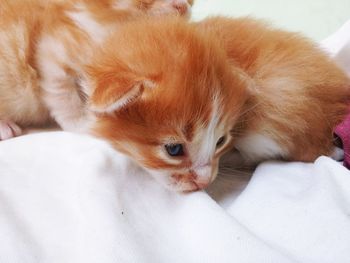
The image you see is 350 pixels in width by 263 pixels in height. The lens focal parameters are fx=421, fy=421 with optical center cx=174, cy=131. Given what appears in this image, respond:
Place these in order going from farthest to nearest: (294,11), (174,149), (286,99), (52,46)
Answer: (294,11), (52,46), (286,99), (174,149)

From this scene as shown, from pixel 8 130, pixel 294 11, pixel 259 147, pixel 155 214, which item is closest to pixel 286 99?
pixel 259 147

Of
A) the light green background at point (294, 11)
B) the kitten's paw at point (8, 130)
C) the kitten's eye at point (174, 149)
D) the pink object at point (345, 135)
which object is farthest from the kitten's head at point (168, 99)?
the light green background at point (294, 11)

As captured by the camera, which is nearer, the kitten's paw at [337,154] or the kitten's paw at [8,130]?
the kitten's paw at [337,154]

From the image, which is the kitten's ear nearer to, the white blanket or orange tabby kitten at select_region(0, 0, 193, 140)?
the white blanket

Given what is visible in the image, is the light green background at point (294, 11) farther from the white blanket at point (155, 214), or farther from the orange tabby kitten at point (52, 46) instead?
the white blanket at point (155, 214)

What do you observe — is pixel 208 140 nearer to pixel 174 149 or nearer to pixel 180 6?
pixel 174 149

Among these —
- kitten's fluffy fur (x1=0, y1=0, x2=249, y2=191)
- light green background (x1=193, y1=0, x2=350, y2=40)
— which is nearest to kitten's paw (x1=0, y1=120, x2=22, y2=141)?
kitten's fluffy fur (x1=0, y1=0, x2=249, y2=191)

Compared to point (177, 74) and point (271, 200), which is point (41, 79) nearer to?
point (177, 74)

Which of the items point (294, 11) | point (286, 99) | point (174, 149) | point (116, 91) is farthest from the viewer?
point (294, 11)
